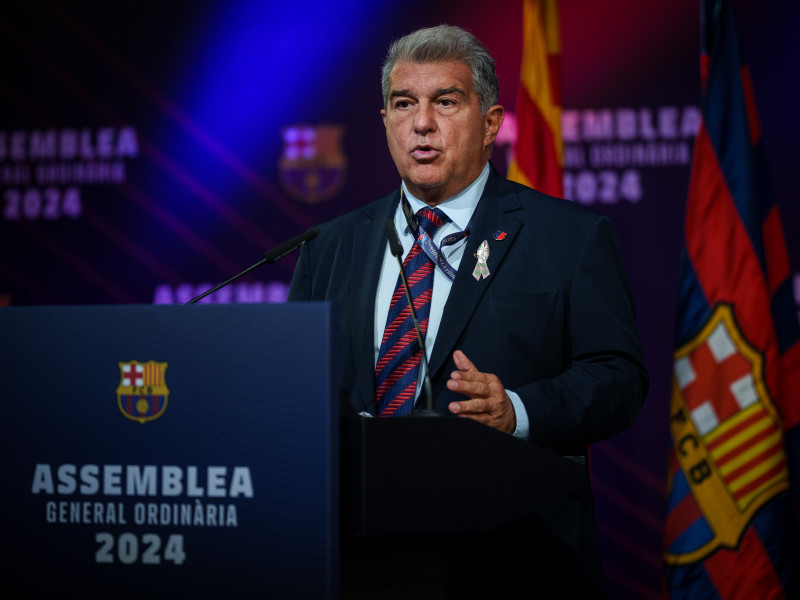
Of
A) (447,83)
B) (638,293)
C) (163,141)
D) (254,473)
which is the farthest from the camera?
(163,141)

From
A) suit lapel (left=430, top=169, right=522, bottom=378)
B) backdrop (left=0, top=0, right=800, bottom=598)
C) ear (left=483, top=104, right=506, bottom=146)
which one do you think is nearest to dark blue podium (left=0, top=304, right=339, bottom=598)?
suit lapel (left=430, top=169, right=522, bottom=378)

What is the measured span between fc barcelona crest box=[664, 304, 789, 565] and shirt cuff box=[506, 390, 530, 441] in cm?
194

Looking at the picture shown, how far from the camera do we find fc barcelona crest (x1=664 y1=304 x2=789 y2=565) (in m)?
3.08

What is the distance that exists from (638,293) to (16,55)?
10.3 feet

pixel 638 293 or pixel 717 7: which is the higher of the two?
pixel 717 7

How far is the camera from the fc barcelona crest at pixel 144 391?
1.10m

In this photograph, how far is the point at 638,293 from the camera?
3.82 m

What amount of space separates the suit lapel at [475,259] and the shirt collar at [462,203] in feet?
0.08

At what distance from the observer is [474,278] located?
5.70 ft

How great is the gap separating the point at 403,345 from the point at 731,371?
1.84m

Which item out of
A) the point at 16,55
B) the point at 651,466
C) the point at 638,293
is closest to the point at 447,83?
the point at 638,293

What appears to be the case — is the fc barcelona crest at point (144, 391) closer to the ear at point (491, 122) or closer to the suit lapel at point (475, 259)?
the suit lapel at point (475, 259)

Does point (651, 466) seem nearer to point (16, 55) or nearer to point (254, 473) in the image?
point (254, 473)

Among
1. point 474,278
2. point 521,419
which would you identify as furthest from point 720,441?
point 521,419
